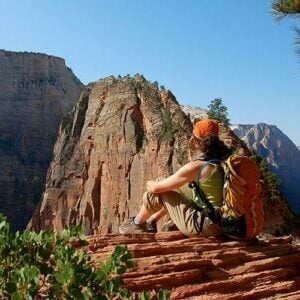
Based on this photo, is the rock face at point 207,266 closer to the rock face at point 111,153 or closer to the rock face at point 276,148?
the rock face at point 111,153

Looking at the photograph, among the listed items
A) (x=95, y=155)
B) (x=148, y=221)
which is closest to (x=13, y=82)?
(x=95, y=155)

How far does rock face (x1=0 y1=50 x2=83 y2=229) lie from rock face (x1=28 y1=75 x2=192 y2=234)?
3510 cm

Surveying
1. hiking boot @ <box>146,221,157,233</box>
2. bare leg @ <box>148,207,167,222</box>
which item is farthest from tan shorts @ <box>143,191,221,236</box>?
hiking boot @ <box>146,221,157,233</box>

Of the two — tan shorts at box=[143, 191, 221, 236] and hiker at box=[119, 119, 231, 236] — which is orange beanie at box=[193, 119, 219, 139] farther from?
tan shorts at box=[143, 191, 221, 236]

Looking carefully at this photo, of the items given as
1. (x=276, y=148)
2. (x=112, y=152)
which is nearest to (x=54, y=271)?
(x=112, y=152)

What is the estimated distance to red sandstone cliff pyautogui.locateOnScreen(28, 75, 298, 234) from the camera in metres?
35.2

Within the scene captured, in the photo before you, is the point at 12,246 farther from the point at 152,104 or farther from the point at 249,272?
the point at 152,104

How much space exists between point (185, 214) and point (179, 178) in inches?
16.0

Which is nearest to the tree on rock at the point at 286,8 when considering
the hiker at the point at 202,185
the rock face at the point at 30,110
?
the hiker at the point at 202,185

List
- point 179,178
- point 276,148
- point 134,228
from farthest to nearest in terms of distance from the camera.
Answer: point 276,148 → point 134,228 → point 179,178

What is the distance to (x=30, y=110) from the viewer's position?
8881cm

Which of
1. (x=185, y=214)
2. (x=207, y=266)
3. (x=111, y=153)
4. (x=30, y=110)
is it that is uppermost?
(x=30, y=110)

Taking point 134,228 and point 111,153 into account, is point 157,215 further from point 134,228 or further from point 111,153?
point 111,153

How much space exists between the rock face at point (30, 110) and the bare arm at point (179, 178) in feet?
247
